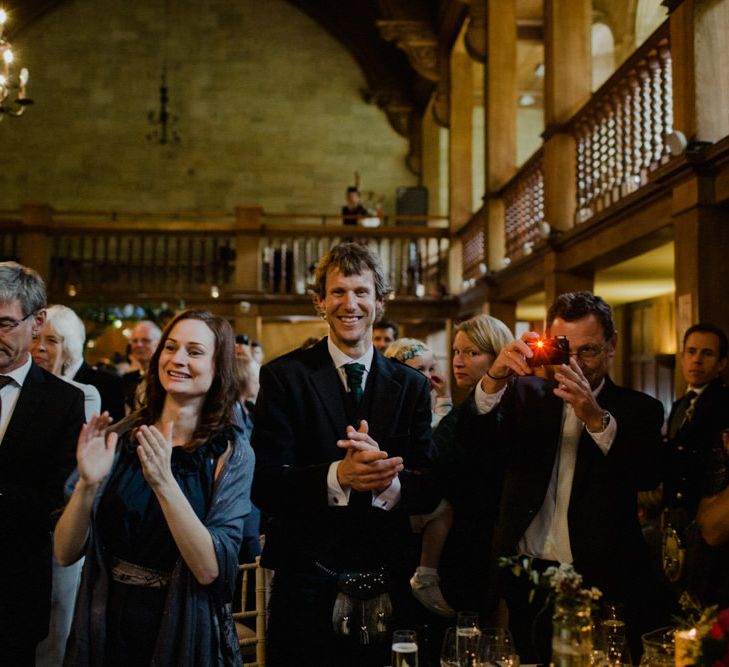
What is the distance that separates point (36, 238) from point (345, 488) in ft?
34.5


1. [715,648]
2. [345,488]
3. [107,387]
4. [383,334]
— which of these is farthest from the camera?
[383,334]

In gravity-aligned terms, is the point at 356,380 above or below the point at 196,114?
below

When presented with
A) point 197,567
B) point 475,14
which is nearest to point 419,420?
point 197,567

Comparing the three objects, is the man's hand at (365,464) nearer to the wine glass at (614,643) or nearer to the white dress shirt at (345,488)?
the white dress shirt at (345,488)

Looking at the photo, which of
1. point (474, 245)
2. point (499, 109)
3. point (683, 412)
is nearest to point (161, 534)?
point (683, 412)

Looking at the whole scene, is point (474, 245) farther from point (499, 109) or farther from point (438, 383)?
point (438, 383)

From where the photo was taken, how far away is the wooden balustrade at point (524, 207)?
7.59 metres

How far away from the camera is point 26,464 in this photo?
6.89 feet

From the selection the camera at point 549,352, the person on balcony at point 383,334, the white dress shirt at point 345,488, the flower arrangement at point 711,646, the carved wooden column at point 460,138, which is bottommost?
the flower arrangement at point 711,646

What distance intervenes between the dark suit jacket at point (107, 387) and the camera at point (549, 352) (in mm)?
2474

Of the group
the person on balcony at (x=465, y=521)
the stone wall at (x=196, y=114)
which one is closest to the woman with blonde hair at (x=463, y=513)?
the person on balcony at (x=465, y=521)

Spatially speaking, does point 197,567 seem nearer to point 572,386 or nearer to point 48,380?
point 48,380

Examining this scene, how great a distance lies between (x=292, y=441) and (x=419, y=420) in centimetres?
37

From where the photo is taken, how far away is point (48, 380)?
2.25m
